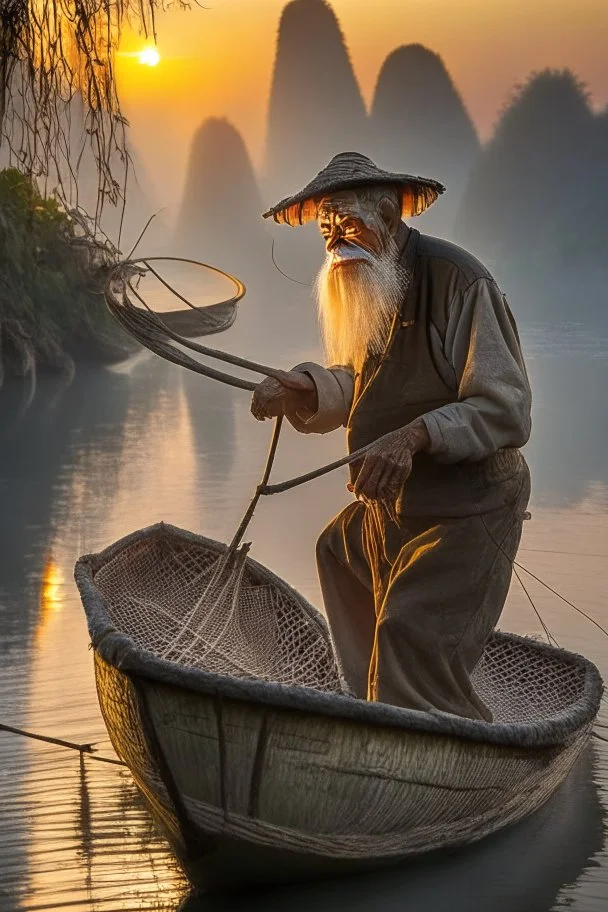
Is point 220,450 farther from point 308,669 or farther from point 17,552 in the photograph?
point 308,669

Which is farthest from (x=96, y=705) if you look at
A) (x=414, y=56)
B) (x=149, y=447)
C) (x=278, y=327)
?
(x=414, y=56)

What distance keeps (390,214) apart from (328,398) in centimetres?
53

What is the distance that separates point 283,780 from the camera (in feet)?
11.1

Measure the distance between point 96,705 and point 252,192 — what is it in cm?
6035

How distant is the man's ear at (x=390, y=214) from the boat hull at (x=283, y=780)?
4.35 feet

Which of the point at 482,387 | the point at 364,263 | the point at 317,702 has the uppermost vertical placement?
the point at 364,263

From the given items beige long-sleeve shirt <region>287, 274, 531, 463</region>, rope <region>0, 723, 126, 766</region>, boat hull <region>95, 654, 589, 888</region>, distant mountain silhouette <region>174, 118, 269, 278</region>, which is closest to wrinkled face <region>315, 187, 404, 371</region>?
beige long-sleeve shirt <region>287, 274, 531, 463</region>

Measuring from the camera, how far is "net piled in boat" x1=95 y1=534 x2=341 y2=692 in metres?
4.68

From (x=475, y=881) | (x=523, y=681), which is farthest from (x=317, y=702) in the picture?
(x=523, y=681)

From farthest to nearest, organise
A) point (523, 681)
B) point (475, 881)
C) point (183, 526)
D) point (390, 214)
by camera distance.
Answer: point (183, 526) < point (523, 681) < point (390, 214) < point (475, 881)

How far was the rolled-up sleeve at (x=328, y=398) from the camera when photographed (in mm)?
4180

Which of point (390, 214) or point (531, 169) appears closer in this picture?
point (390, 214)

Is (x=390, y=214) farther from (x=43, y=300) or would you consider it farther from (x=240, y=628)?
(x=43, y=300)

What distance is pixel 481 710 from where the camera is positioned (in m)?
4.02
